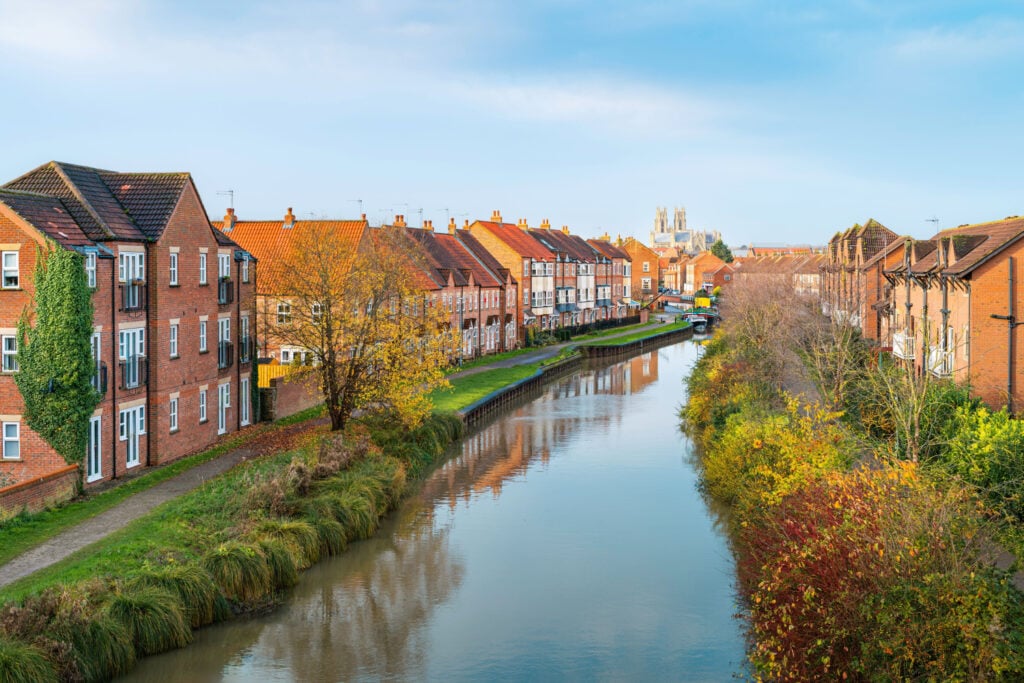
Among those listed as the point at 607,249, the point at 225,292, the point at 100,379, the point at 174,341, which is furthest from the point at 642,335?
the point at 100,379

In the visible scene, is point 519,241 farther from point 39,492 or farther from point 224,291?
point 39,492

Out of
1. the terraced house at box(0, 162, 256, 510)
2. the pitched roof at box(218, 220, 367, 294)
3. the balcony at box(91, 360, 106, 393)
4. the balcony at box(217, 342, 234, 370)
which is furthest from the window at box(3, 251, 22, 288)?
the pitched roof at box(218, 220, 367, 294)

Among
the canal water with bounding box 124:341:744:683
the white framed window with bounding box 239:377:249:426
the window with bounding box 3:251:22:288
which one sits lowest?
the canal water with bounding box 124:341:744:683

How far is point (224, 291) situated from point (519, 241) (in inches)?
1980

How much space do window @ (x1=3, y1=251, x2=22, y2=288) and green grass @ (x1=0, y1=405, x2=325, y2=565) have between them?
5.40 meters

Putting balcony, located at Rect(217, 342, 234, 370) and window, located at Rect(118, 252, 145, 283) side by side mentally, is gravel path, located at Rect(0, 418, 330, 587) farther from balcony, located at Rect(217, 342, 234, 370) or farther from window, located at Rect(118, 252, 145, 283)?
window, located at Rect(118, 252, 145, 283)

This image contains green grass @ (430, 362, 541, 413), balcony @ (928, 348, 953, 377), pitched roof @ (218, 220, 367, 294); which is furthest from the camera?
pitched roof @ (218, 220, 367, 294)

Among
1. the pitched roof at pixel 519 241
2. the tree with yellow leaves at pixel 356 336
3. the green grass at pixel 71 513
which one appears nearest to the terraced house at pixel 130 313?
the green grass at pixel 71 513

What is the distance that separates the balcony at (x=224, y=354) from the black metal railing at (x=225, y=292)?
56.0 inches

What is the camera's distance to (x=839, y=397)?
3186cm

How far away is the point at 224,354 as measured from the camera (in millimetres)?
34281

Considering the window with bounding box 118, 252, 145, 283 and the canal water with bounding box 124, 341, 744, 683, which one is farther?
the window with bounding box 118, 252, 145, 283

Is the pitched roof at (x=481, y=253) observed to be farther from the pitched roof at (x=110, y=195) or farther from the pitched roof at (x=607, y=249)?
the pitched roof at (x=110, y=195)

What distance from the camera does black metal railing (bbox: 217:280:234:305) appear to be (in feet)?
111
